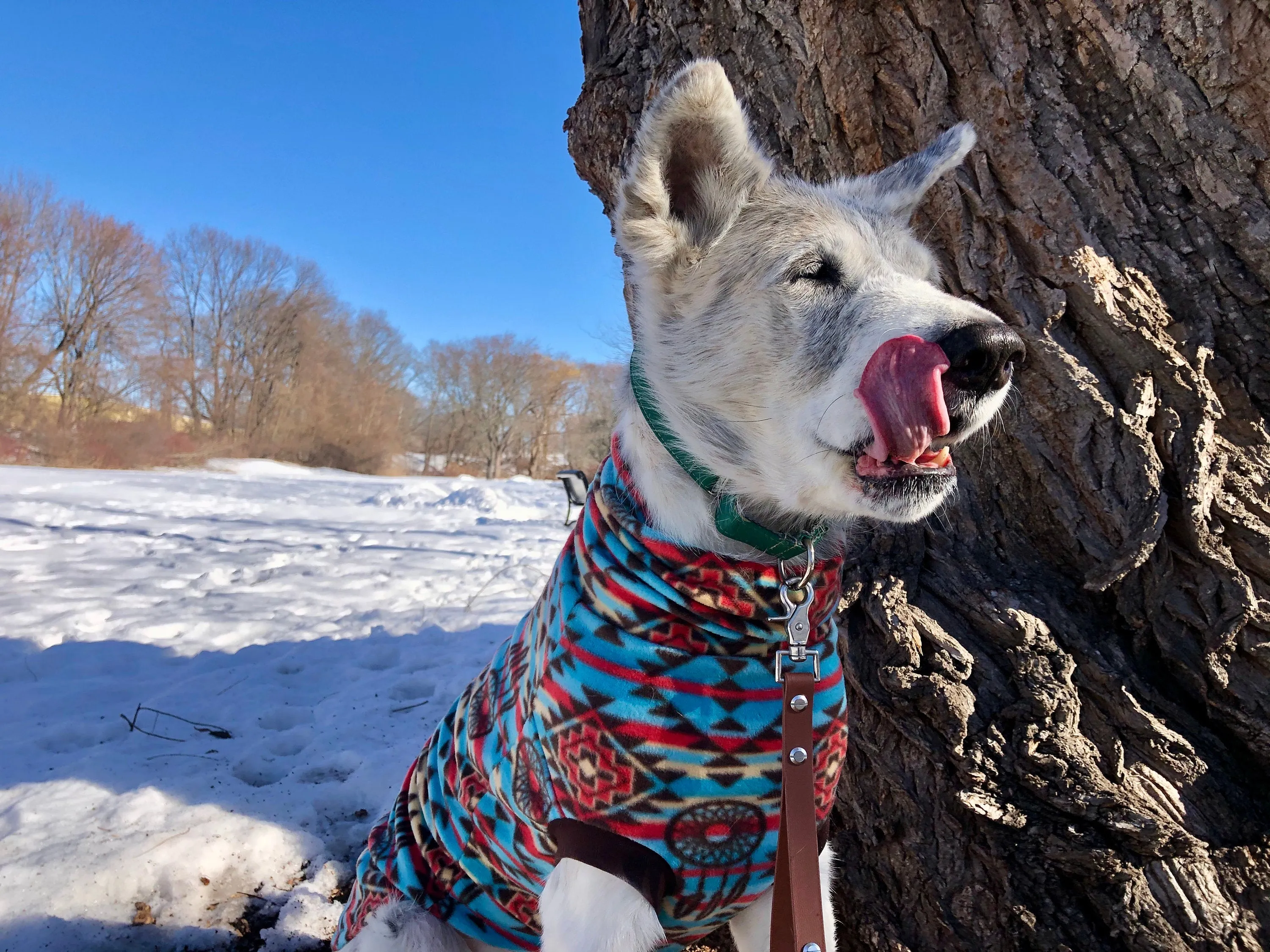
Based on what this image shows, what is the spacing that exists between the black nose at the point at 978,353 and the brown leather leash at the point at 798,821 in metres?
0.56

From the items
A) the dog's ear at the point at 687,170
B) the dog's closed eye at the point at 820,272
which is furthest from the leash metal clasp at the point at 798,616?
the dog's ear at the point at 687,170

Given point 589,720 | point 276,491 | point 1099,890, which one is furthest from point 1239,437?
point 276,491

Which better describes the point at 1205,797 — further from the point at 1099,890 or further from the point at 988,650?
the point at 988,650

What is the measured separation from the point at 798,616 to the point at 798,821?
1.27 feet

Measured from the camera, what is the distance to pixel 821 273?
1768 millimetres

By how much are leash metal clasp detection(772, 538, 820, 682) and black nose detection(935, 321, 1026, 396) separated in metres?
0.45

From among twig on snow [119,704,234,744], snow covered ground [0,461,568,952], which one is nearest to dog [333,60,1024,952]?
snow covered ground [0,461,568,952]

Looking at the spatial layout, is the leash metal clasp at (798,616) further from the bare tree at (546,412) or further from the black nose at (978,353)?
the bare tree at (546,412)

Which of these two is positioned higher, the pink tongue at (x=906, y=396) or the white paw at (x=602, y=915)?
the pink tongue at (x=906, y=396)

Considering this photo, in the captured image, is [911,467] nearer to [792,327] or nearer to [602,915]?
[792,327]

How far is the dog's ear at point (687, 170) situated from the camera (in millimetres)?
1621

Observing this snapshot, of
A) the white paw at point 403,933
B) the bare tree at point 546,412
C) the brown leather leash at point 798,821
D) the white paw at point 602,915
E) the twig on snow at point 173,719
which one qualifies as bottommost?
the twig on snow at point 173,719

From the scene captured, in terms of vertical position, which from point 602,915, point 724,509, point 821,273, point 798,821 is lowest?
point 602,915

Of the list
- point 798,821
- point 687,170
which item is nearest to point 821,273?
point 687,170
